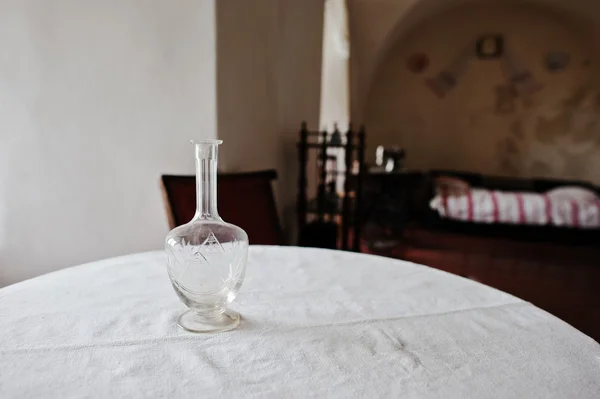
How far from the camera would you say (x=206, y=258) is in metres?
0.80

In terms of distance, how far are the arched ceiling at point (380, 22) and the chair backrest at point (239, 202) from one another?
3.09 meters

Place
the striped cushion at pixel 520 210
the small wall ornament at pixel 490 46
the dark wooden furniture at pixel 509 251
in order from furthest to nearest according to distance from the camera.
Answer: the small wall ornament at pixel 490 46
the striped cushion at pixel 520 210
the dark wooden furniture at pixel 509 251

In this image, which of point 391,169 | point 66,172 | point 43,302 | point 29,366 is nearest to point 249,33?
point 66,172

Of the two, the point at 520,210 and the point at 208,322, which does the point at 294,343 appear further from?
the point at 520,210

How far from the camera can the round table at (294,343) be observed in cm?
63

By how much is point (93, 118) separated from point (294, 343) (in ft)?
5.27

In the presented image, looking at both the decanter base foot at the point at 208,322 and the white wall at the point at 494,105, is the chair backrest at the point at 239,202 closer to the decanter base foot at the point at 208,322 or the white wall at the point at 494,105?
the decanter base foot at the point at 208,322

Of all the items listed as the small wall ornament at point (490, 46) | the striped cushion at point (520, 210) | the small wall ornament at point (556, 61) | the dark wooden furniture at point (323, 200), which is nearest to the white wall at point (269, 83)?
the dark wooden furniture at point (323, 200)

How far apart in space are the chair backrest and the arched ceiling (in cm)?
309

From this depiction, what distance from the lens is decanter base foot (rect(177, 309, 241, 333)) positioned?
0.81 metres

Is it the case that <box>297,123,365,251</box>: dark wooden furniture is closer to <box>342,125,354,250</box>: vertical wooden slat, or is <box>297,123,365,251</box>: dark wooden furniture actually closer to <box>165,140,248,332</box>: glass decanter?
<box>342,125,354,250</box>: vertical wooden slat

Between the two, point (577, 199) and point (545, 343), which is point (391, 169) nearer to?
point (577, 199)

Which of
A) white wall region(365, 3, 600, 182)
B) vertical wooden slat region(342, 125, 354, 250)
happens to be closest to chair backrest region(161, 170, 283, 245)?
vertical wooden slat region(342, 125, 354, 250)

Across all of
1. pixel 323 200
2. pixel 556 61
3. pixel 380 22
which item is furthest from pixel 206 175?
pixel 556 61
